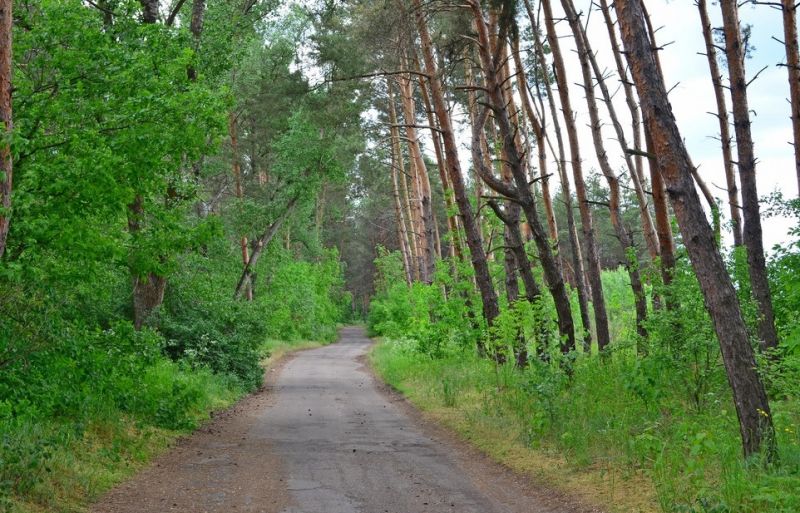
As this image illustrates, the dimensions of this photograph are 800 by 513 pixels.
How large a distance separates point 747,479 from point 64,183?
7374mm

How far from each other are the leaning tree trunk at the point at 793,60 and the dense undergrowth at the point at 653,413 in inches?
87.0

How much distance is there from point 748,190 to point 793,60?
9.91ft

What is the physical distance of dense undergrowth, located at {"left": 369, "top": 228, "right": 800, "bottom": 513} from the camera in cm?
650

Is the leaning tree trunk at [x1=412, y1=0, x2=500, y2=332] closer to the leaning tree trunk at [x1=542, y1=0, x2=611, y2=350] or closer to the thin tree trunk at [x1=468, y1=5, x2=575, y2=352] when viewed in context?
the leaning tree trunk at [x1=542, y1=0, x2=611, y2=350]

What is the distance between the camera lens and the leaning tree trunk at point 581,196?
15.5 metres

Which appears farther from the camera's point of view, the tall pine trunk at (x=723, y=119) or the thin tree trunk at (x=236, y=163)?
the thin tree trunk at (x=236, y=163)

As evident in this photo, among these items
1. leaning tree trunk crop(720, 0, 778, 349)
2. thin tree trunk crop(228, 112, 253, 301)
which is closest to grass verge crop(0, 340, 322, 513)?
leaning tree trunk crop(720, 0, 778, 349)

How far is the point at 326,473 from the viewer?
893cm

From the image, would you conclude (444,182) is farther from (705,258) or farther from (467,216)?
(705,258)

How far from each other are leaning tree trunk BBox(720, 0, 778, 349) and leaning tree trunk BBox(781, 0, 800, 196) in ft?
4.39

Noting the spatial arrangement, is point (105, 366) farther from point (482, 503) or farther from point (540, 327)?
point (540, 327)

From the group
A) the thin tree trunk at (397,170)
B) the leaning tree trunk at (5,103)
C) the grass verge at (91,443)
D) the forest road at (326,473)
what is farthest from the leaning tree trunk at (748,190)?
the thin tree trunk at (397,170)

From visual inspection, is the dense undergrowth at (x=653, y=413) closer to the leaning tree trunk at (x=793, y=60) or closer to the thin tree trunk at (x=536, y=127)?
the leaning tree trunk at (x=793, y=60)

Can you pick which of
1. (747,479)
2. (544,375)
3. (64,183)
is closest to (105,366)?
(64,183)
